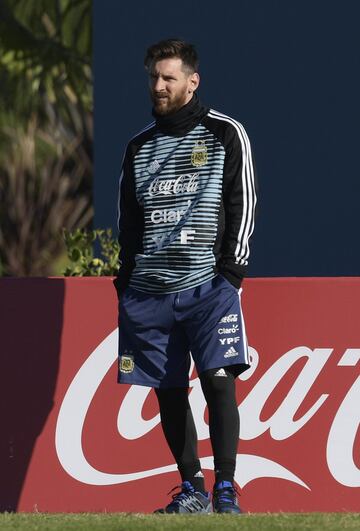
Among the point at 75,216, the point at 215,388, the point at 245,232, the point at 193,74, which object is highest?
the point at 193,74

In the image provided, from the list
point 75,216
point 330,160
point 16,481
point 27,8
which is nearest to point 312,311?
point 16,481

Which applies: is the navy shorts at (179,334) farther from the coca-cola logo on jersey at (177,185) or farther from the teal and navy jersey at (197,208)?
the coca-cola logo on jersey at (177,185)

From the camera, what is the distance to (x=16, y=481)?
23.3 feet

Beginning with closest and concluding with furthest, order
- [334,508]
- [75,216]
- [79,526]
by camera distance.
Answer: [79,526], [334,508], [75,216]

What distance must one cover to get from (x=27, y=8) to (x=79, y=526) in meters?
19.5

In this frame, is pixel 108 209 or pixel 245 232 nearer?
pixel 245 232

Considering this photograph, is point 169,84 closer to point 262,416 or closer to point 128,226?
point 128,226

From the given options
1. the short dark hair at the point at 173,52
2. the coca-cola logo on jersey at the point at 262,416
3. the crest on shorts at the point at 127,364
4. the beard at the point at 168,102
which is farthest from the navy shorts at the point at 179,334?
the short dark hair at the point at 173,52

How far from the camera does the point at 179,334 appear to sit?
21.0 feet

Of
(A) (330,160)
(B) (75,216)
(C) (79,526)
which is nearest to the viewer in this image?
(C) (79,526)

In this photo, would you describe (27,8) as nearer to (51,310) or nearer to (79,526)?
(51,310)

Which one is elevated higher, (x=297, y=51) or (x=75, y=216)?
(x=297, y=51)

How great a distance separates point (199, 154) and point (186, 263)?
0.47m

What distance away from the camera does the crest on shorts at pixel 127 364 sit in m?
6.45
